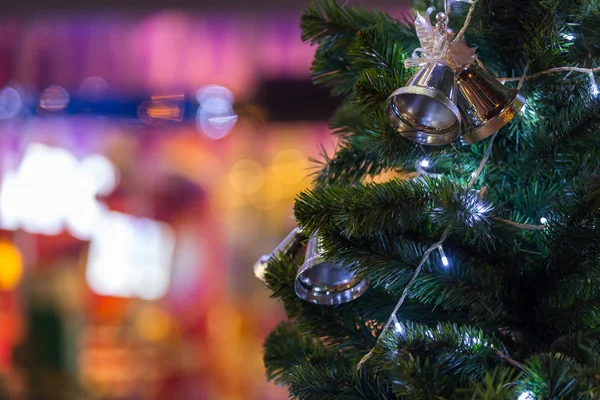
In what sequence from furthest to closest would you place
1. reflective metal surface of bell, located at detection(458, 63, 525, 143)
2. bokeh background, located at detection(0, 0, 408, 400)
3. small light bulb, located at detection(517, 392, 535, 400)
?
bokeh background, located at detection(0, 0, 408, 400) → reflective metal surface of bell, located at detection(458, 63, 525, 143) → small light bulb, located at detection(517, 392, 535, 400)

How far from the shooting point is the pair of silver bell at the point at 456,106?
19.0 inches

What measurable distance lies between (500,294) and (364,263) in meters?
0.12

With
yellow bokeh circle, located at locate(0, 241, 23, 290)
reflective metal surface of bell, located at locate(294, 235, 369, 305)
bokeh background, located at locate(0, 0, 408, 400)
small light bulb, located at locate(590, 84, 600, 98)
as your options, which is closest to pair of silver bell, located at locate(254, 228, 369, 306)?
reflective metal surface of bell, located at locate(294, 235, 369, 305)

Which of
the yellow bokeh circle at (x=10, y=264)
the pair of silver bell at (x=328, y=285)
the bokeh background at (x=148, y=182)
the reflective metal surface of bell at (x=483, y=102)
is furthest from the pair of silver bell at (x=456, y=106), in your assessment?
the yellow bokeh circle at (x=10, y=264)

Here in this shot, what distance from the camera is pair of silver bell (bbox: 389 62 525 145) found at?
1.58 feet

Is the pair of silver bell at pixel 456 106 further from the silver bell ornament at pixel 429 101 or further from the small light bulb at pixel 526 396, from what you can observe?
the small light bulb at pixel 526 396

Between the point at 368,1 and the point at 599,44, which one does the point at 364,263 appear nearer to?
the point at 599,44

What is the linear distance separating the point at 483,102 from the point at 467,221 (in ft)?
0.36

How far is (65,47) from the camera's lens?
2.31 m

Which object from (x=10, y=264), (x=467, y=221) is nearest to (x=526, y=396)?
(x=467, y=221)

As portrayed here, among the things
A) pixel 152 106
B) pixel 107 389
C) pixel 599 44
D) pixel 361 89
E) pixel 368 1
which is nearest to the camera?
pixel 361 89

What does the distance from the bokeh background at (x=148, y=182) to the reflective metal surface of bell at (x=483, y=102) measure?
5.71 ft

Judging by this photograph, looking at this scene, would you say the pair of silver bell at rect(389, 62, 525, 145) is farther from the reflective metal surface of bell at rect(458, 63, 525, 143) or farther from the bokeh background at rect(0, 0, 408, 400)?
the bokeh background at rect(0, 0, 408, 400)

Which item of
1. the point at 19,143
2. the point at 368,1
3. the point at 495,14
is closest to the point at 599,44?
the point at 495,14
